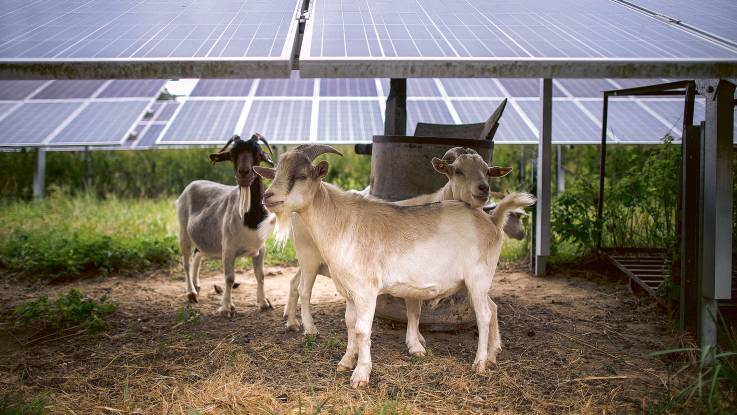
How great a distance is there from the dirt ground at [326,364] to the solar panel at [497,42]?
Answer: 237 cm

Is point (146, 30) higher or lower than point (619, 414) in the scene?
higher

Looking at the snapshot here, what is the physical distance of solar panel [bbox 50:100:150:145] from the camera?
10227 millimetres

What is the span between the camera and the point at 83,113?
38.1 ft

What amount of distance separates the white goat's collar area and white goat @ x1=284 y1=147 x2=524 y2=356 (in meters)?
0.97

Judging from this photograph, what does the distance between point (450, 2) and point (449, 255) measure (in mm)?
3490

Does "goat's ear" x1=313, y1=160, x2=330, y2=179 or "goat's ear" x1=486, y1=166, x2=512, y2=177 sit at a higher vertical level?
"goat's ear" x1=313, y1=160, x2=330, y2=179

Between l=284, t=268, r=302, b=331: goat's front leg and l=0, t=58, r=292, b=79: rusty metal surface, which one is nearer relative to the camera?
l=0, t=58, r=292, b=79: rusty metal surface

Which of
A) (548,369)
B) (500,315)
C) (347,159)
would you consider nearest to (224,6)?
(500,315)

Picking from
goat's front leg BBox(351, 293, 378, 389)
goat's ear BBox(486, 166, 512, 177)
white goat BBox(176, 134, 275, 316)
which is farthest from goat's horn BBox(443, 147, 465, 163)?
white goat BBox(176, 134, 275, 316)

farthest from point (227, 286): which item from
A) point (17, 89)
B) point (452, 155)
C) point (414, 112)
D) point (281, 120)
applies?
point (17, 89)

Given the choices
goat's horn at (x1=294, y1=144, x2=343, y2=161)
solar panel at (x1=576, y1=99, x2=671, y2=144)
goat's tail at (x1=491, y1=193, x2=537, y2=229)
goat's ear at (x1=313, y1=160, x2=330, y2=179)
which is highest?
solar panel at (x1=576, y1=99, x2=671, y2=144)

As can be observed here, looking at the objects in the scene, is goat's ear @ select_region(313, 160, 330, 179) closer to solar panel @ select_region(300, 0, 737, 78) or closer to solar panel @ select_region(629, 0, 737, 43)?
solar panel @ select_region(300, 0, 737, 78)

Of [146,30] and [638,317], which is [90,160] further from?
[638,317]

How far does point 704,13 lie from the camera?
6.86m
